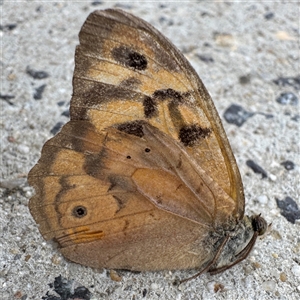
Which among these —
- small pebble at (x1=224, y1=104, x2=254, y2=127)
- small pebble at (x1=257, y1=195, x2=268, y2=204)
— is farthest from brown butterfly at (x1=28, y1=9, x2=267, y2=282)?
small pebble at (x1=224, y1=104, x2=254, y2=127)

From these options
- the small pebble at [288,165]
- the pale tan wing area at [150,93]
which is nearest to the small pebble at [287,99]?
the small pebble at [288,165]

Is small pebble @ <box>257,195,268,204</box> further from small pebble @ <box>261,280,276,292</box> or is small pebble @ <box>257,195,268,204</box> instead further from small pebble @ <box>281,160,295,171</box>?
small pebble @ <box>261,280,276,292</box>

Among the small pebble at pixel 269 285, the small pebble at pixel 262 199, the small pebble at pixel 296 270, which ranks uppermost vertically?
the small pebble at pixel 262 199

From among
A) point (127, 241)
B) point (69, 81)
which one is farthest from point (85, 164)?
point (69, 81)

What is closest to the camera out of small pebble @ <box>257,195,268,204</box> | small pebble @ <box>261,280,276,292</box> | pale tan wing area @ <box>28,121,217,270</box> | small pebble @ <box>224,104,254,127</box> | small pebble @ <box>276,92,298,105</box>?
pale tan wing area @ <box>28,121,217,270</box>

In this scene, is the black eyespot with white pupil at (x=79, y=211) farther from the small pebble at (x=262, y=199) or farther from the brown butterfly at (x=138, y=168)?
the small pebble at (x=262, y=199)

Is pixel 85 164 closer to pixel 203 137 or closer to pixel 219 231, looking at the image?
pixel 203 137

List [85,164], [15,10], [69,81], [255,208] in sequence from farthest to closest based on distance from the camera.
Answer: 1. [15,10]
2. [69,81]
3. [255,208]
4. [85,164]
